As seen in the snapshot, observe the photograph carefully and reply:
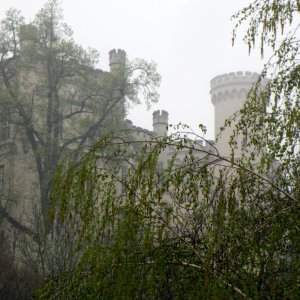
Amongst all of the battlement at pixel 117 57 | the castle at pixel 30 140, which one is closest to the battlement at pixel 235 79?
the battlement at pixel 117 57

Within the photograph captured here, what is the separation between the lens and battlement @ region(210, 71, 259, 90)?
4403cm

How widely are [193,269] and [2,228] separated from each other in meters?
20.2

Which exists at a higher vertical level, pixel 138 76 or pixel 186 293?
pixel 138 76

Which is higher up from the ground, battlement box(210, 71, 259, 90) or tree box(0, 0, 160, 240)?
battlement box(210, 71, 259, 90)

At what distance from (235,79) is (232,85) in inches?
21.9

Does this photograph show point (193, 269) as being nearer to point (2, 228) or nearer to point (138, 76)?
point (2, 228)

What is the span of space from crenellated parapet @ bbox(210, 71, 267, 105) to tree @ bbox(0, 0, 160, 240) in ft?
57.1

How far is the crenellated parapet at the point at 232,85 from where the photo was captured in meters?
43.8

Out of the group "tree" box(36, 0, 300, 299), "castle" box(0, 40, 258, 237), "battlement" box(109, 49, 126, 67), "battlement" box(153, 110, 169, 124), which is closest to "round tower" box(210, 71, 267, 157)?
"battlement" box(153, 110, 169, 124)

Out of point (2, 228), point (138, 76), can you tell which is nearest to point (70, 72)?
point (138, 76)

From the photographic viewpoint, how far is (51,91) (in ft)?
85.4

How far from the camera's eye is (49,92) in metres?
26.0

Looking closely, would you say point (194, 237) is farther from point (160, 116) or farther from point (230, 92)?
point (230, 92)

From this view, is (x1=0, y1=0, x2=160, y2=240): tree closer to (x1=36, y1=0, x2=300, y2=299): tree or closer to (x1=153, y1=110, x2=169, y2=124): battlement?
(x1=153, y1=110, x2=169, y2=124): battlement
